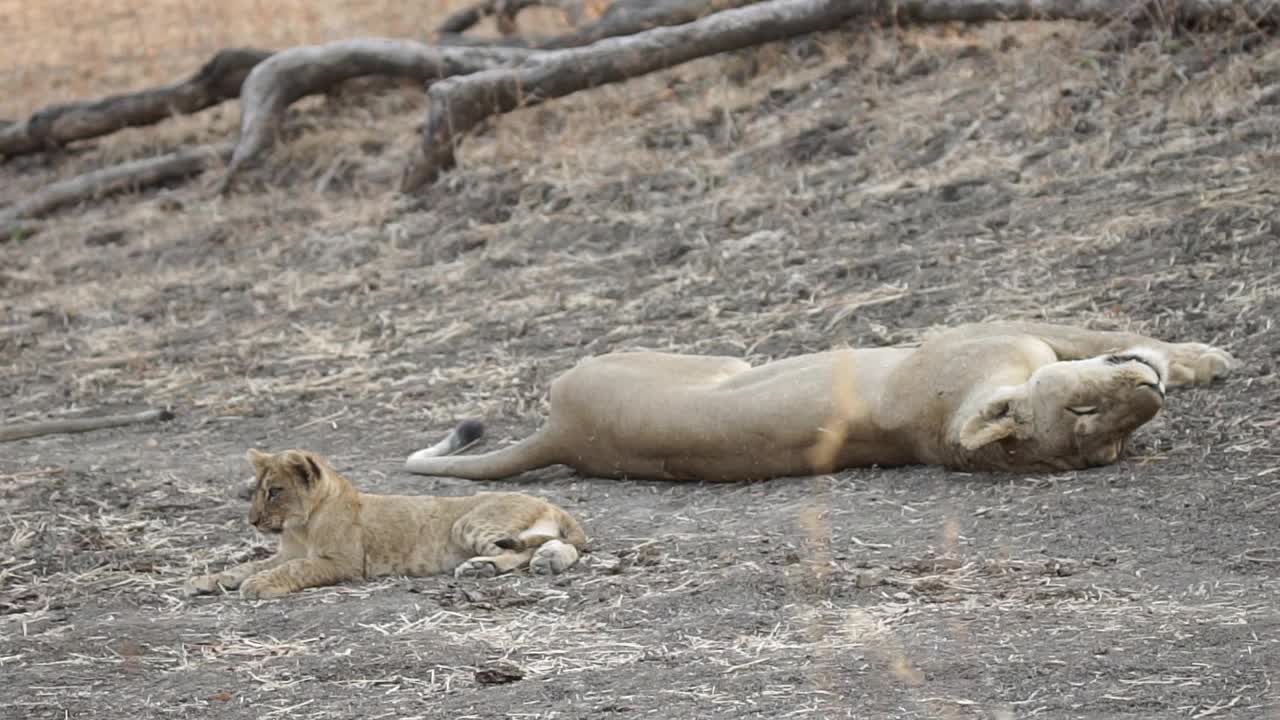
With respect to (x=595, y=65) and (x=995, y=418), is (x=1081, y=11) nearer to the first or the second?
(x=595, y=65)

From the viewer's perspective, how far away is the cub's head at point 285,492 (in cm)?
521

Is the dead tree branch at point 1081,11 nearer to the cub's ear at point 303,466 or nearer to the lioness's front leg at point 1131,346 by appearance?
the lioness's front leg at point 1131,346

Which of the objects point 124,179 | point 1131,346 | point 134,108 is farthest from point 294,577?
point 134,108

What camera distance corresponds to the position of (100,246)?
12.1 m

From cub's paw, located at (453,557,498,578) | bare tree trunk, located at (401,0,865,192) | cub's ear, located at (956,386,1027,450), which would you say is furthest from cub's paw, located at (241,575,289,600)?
bare tree trunk, located at (401,0,865,192)

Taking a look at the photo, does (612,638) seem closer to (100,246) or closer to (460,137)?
(460,137)

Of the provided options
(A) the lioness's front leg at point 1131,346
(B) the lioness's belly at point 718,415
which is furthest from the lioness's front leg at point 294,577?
(A) the lioness's front leg at point 1131,346

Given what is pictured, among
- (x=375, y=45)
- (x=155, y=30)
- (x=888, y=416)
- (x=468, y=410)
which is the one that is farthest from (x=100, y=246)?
(x=888, y=416)

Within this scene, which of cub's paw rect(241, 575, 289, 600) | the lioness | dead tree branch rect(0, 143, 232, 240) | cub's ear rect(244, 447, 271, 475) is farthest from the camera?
dead tree branch rect(0, 143, 232, 240)

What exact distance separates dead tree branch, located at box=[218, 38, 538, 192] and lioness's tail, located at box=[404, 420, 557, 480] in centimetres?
626

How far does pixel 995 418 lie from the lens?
5559 millimetres

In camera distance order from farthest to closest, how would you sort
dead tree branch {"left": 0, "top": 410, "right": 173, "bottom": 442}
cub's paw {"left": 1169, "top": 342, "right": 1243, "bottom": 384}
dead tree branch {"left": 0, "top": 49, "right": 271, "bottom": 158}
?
dead tree branch {"left": 0, "top": 49, "right": 271, "bottom": 158} < dead tree branch {"left": 0, "top": 410, "right": 173, "bottom": 442} < cub's paw {"left": 1169, "top": 342, "right": 1243, "bottom": 384}

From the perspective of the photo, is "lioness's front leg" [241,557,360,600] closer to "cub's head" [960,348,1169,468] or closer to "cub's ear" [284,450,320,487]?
"cub's ear" [284,450,320,487]

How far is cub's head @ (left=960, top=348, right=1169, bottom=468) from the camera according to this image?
531cm
